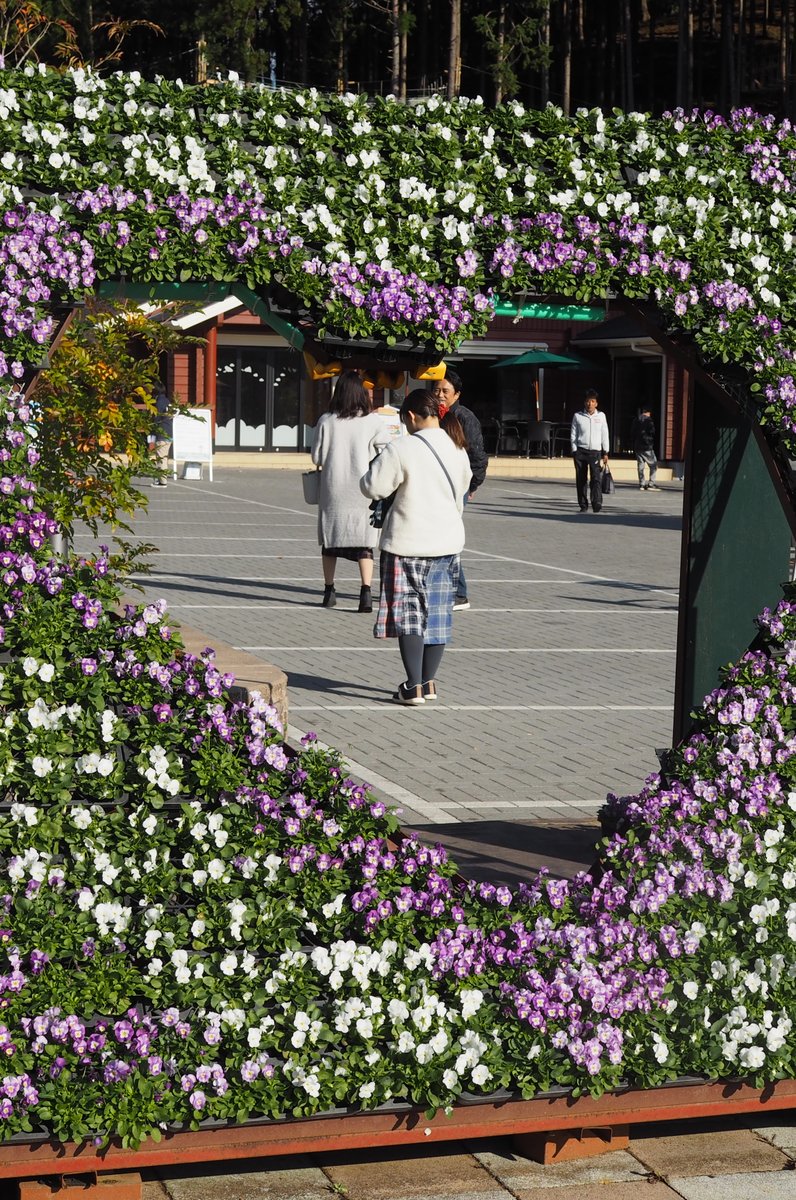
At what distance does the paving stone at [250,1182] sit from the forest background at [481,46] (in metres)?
33.8

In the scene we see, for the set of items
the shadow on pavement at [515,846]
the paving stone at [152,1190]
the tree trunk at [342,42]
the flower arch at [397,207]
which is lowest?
the paving stone at [152,1190]

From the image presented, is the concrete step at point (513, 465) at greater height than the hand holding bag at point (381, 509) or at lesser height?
lesser

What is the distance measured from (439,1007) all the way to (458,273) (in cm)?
183

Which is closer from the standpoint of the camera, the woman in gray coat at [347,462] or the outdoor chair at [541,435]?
the woman in gray coat at [347,462]

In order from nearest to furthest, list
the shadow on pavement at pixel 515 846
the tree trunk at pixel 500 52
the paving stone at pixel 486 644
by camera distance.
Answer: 1. the shadow on pavement at pixel 515 846
2. the paving stone at pixel 486 644
3. the tree trunk at pixel 500 52

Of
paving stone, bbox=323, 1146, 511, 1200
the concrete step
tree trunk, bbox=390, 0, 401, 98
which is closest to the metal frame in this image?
paving stone, bbox=323, 1146, 511, 1200

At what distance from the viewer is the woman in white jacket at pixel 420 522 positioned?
28.7ft

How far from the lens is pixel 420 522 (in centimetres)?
880

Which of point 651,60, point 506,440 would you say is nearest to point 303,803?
point 506,440

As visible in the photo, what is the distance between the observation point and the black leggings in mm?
9172

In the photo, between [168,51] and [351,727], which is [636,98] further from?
[351,727]

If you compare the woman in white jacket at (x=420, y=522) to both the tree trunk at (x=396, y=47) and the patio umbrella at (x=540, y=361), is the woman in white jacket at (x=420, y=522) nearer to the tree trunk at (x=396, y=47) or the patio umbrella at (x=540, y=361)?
the patio umbrella at (x=540, y=361)

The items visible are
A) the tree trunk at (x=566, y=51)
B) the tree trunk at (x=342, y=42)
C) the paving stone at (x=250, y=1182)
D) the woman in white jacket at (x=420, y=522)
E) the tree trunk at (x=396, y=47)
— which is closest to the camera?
the paving stone at (x=250, y=1182)

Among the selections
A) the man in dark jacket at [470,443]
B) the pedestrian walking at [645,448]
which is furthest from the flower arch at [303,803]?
the pedestrian walking at [645,448]
